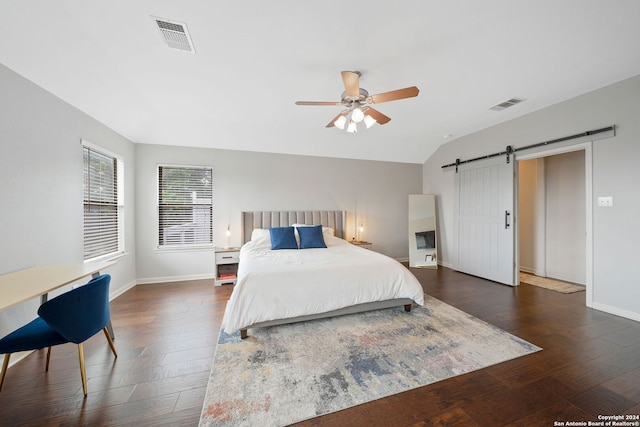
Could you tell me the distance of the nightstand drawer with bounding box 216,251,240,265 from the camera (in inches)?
166

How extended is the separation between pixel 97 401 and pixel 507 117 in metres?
6.00

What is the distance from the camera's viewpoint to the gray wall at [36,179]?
204 cm

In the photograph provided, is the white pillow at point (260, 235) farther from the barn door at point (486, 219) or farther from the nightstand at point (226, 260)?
the barn door at point (486, 219)

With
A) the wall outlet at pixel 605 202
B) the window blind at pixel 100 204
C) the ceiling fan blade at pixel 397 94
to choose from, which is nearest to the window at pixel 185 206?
the window blind at pixel 100 204

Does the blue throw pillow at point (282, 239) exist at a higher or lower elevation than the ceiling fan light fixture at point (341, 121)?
lower

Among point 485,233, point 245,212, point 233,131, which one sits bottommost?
point 485,233

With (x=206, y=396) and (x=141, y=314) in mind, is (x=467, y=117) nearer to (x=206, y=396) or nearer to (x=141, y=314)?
(x=206, y=396)

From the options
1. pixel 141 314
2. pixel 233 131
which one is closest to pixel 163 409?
pixel 141 314

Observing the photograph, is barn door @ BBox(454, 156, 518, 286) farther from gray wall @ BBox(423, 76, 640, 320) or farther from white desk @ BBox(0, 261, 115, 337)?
white desk @ BBox(0, 261, 115, 337)

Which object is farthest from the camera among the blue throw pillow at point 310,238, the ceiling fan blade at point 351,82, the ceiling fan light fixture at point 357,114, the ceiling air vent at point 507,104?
the blue throw pillow at point 310,238

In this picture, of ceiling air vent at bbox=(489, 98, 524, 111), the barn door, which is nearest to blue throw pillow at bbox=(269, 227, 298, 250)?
the barn door

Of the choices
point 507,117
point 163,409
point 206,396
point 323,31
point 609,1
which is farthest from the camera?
point 507,117

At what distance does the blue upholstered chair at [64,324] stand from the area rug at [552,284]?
5.85 meters

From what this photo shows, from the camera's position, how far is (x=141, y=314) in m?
3.02
